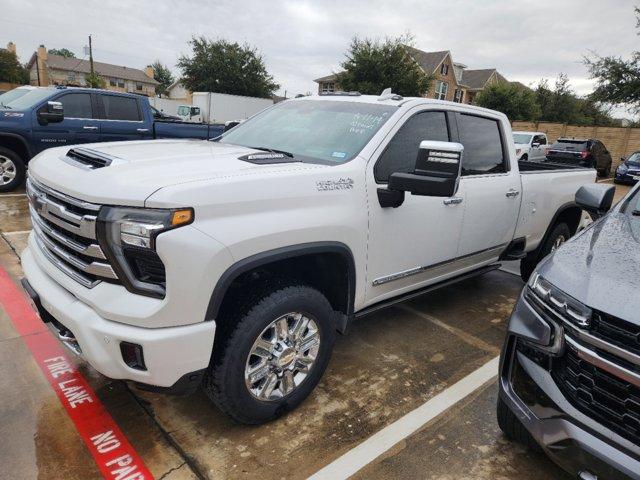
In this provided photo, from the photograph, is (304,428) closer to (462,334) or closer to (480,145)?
(462,334)

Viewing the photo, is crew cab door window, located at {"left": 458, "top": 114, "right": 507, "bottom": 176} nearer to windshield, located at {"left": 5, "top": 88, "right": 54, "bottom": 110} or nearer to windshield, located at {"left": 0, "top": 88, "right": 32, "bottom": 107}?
windshield, located at {"left": 5, "top": 88, "right": 54, "bottom": 110}

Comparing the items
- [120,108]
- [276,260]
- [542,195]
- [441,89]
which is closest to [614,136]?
[542,195]

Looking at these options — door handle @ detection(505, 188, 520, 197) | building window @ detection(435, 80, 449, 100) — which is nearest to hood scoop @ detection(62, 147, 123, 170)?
door handle @ detection(505, 188, 520, 197)

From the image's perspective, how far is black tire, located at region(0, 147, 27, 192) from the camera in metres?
7.45

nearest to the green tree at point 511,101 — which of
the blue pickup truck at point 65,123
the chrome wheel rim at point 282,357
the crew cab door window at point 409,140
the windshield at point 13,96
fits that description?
the blue pickup truck at point 65,123

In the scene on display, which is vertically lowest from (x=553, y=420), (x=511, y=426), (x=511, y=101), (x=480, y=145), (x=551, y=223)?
(x=511, y=426)

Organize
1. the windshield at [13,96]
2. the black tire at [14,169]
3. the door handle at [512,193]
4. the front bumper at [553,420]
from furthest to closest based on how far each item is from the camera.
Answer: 1. the windshield at [13,96]
2. the black tire at [14,169]
3. the door handle at [512,193]
4. the front bumper at [553,420]

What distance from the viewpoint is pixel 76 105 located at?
7906 mm

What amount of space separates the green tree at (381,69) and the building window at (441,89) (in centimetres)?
1914

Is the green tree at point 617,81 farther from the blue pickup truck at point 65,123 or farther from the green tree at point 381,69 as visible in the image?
the blue pickup truck at point 65,123

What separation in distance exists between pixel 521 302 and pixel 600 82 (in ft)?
103

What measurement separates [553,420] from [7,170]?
875cm

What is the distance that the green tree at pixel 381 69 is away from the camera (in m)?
30.9

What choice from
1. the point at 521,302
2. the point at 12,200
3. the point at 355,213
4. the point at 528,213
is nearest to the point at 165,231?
the point at 355,213
